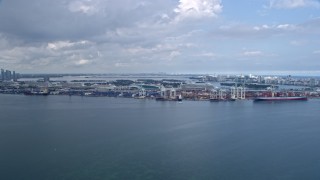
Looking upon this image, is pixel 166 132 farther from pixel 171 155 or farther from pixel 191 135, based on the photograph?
pixel 171 155

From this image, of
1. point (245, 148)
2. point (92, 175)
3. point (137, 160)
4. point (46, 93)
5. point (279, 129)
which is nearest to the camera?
point (92, 175)

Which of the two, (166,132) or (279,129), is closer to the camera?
(166,132)

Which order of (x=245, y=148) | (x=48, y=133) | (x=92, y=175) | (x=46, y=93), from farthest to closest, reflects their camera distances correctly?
(x=46, y=93) < (x=48, y=133) < (x=245, y=148) < (x=92, y=175)

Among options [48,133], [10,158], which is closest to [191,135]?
[48,133]

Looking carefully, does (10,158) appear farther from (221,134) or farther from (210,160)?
(221,134)

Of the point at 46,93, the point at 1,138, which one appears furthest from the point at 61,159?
the point at 46,93

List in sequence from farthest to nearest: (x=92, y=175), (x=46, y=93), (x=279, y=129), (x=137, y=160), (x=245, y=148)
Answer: (x=46, y=93), (x=279, y=129), (x=245, y=148), (x=137, y=160), (x=92, y=175)
